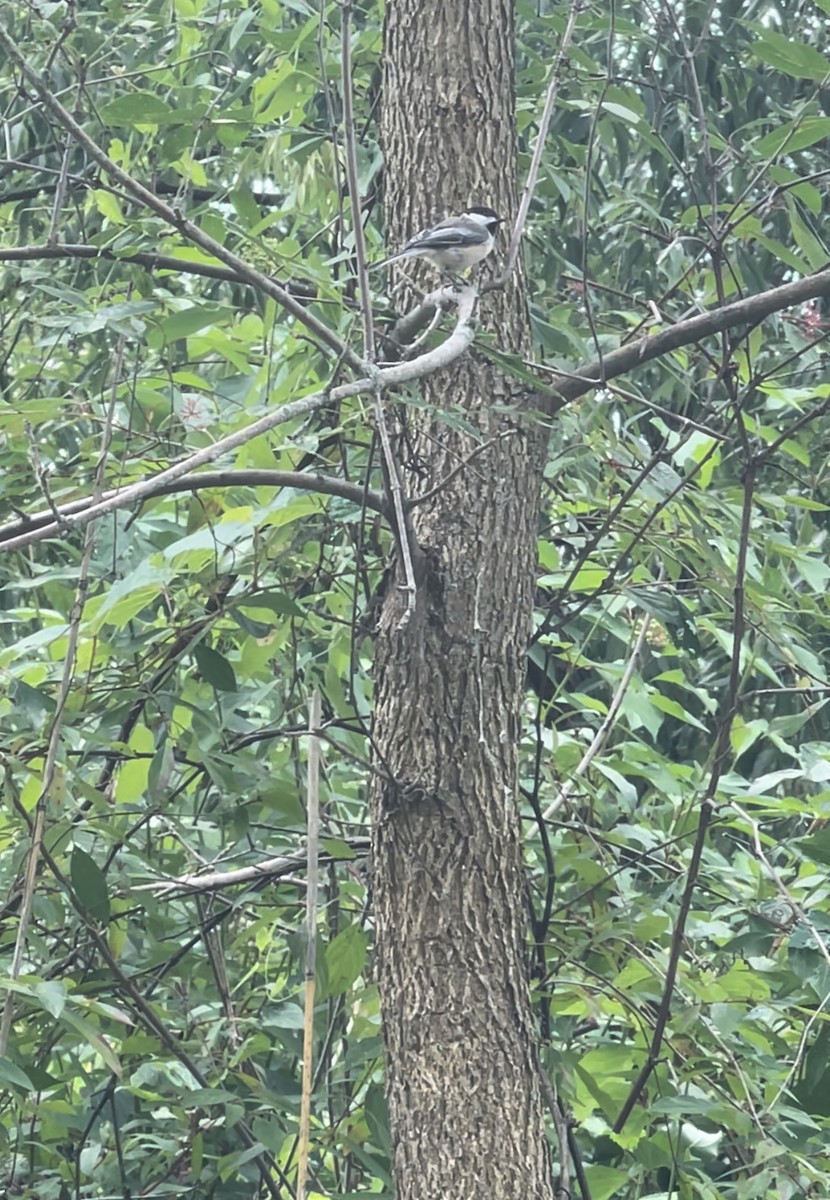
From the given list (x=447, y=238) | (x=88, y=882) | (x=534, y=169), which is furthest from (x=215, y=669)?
(x=534, y=169)

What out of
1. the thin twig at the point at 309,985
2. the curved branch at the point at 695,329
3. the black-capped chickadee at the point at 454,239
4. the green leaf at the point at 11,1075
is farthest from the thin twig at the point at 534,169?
the green leaf at the point at 11,1075

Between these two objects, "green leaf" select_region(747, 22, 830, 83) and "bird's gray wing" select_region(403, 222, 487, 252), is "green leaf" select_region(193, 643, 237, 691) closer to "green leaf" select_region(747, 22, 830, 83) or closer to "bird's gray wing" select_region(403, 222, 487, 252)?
"bird's gray wing" select_region(403, 222, 487, 252)

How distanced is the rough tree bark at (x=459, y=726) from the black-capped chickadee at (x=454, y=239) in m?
0.02

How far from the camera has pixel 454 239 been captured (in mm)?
1872

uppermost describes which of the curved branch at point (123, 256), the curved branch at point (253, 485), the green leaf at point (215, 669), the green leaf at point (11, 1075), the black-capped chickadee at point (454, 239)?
the black-capped chickadee at point (454, 239)

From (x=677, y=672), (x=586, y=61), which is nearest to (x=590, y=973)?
(x=677, y=672)

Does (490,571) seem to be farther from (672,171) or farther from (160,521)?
(672,171)

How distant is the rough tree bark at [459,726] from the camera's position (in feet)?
5.31

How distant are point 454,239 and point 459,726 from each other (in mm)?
649

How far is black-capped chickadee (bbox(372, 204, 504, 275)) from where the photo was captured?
186 cm

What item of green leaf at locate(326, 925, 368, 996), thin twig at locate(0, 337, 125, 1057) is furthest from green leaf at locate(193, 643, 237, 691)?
green leaf at locate(326, 925, 368, 996)

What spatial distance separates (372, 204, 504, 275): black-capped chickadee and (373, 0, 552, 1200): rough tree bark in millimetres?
23

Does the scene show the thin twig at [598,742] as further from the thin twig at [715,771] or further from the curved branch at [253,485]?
the curved branch at [253,485]

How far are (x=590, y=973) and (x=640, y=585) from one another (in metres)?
0.61
